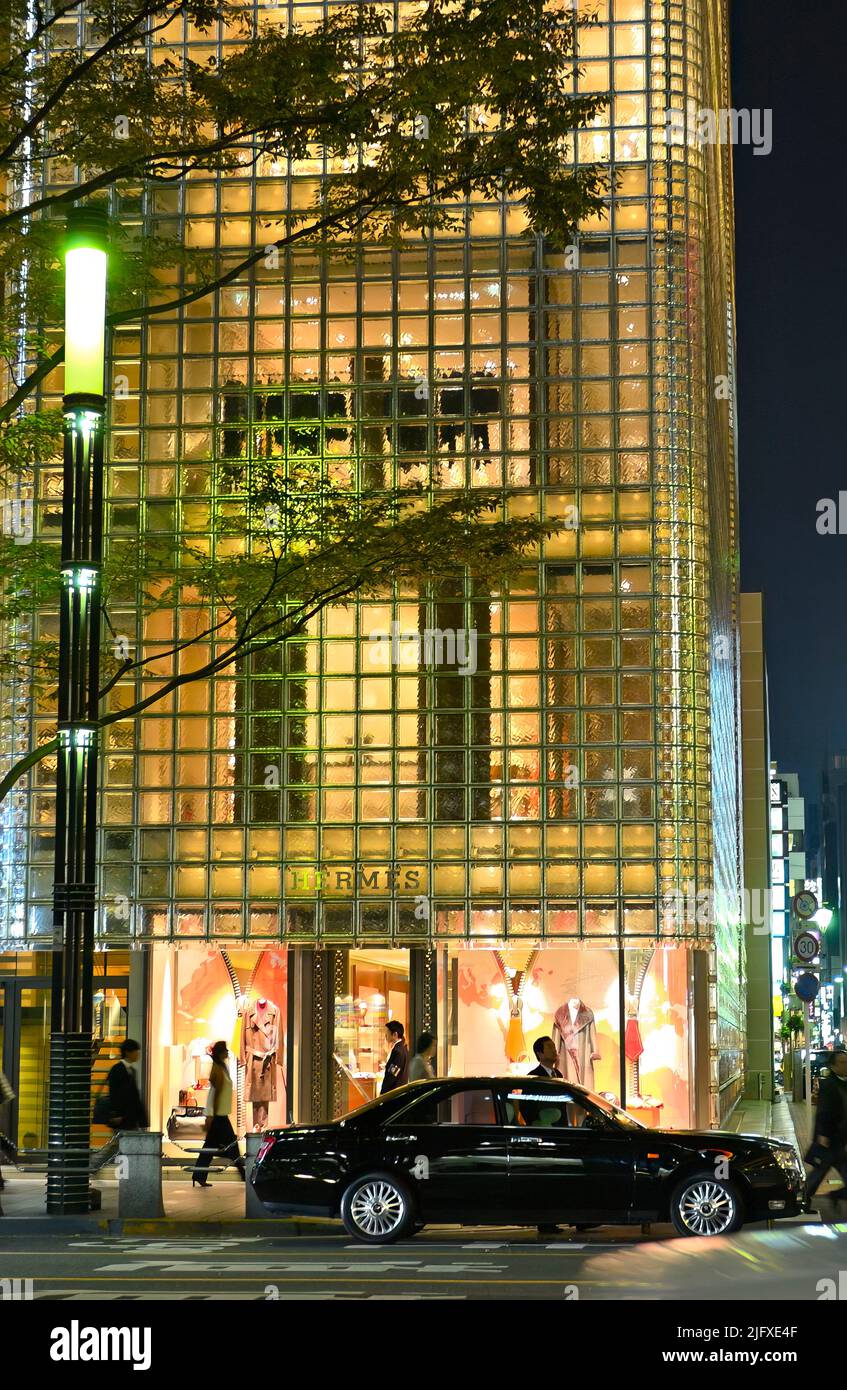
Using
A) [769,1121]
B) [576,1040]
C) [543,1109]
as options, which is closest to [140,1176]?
[543,1109]

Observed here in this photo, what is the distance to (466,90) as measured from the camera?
1761cm

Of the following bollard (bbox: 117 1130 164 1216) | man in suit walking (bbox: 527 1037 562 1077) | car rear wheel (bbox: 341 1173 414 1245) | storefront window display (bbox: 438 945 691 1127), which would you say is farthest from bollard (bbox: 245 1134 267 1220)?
storefront window display (bbox: 438 945 691 1127)

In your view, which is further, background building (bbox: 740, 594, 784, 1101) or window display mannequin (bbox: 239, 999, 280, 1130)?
background building (bbox: 740, 594, 784, 1101)

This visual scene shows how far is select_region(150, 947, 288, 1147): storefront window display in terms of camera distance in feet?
80.9

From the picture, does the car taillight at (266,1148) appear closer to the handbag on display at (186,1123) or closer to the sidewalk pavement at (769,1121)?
the handbag on display at (186,1123)

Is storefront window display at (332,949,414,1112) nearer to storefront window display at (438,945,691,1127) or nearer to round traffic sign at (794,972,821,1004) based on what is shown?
storefront window display at (438,945,691,1127)

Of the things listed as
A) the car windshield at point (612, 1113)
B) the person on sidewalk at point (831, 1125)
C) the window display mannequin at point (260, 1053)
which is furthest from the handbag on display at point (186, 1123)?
the person on sidewalk at point (831, 1125)

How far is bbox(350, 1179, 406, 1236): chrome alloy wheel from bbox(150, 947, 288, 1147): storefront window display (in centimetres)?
849

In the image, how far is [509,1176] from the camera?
16266 mm

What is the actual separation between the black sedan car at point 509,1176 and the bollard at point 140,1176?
2.10m

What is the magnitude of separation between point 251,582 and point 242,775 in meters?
4.02

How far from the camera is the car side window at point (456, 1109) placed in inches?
648
